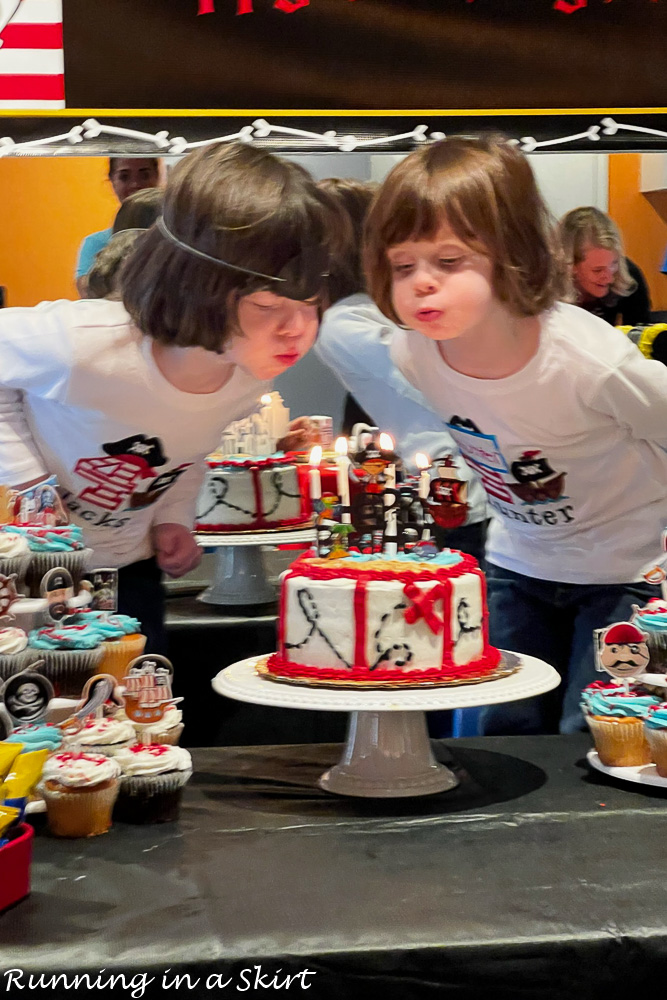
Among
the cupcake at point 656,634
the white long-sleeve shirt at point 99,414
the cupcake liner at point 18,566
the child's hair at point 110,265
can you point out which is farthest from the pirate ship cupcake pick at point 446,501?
the child's hair at point 110,265

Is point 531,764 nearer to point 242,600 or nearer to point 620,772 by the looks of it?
point 620,772

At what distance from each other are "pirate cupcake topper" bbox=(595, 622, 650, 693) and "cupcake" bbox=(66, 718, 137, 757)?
764 mm

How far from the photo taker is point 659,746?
1.79m

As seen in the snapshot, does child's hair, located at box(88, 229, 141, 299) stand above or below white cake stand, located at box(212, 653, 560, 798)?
above

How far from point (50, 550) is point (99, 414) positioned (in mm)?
567

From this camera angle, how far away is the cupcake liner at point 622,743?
1851mm

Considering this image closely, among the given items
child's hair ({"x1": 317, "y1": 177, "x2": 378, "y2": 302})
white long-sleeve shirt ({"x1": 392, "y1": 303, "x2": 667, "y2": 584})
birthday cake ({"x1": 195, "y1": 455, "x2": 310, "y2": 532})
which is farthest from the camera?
birthday cake ({"x1": 195, "y1": 455, "x2": 310, "y2": 532})

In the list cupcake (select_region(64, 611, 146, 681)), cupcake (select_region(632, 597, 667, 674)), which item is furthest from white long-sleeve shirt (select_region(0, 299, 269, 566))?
cupcake (select_region(632, 597, 667, 674))

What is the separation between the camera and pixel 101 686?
175cm

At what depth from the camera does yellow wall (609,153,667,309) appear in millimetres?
2602

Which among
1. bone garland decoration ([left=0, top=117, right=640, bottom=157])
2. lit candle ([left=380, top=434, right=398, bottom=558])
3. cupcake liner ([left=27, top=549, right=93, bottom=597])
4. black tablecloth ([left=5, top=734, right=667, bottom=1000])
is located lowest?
black tablecloth ([left=5, top=734, right=667, bottom=1000])

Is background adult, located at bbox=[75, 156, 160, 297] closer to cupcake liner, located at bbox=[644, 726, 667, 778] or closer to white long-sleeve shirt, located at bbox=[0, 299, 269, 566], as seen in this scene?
white long-sleeve shirt, located at bbox=[0, 299, 269, 566]

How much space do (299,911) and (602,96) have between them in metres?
1.82

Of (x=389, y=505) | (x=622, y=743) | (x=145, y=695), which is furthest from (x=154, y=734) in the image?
(x=622, y=743)
